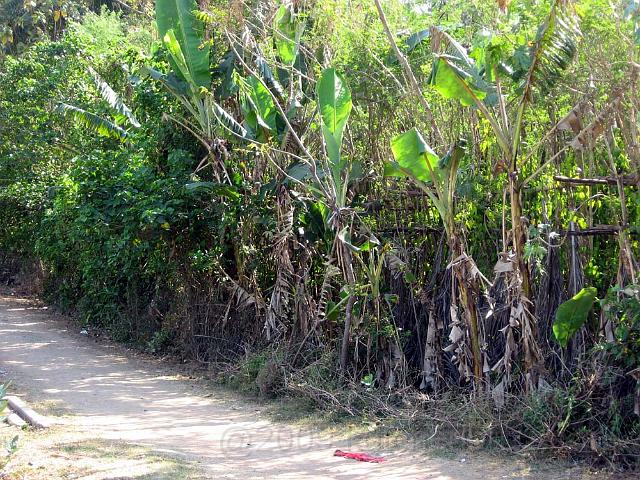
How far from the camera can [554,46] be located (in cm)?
736

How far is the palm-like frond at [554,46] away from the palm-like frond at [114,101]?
29.9ft

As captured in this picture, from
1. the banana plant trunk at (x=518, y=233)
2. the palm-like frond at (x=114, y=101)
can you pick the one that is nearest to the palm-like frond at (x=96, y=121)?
the palm-like frond at (x=114, y=101)

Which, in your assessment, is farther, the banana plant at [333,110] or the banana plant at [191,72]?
the banana plant at [191,72]

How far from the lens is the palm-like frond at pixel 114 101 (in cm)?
1514

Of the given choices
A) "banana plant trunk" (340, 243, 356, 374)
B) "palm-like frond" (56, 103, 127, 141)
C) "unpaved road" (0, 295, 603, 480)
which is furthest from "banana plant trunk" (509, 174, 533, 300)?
"palm-like frond" (56, 103, 127, 141)

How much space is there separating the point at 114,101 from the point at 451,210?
9006mm

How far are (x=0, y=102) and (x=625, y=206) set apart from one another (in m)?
14.8

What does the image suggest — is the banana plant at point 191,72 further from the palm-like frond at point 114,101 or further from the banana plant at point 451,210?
the palm-like frond at point 114,101

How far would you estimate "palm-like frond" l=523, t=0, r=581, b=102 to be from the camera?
7219mm

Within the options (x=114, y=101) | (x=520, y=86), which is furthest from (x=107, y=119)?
(x=520, y=86)

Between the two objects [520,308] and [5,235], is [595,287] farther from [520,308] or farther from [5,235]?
[5,235]

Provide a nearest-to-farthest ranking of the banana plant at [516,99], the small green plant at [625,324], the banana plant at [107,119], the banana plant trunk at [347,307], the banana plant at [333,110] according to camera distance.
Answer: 1. the small green plant at [625,324]
2. the banana plant at [516,99]
3. the banana plant at [333,110]
4. the banana plant trunk at [347,307]
5. the banana plant at [107,119]

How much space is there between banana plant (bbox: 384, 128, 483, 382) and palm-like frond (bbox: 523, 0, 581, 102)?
1083 mm

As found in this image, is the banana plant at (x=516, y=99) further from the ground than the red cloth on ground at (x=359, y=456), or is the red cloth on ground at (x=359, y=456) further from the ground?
the banana plant at (x=516, y=99)
